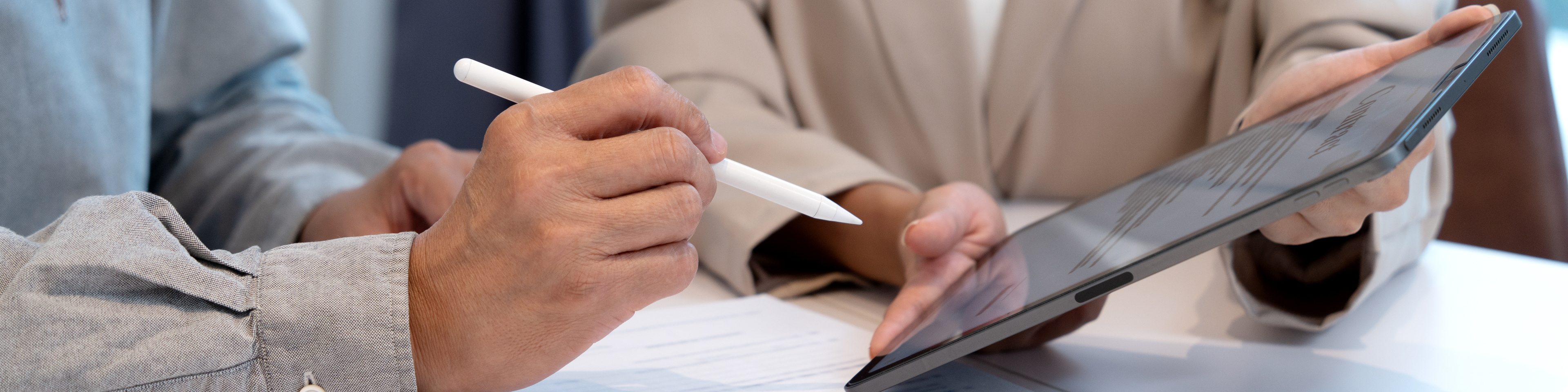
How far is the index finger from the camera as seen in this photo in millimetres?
309

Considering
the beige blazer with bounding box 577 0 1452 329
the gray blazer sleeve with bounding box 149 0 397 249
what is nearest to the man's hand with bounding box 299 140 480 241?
the gray blazer sleeve with bounding box 149 0 397 249

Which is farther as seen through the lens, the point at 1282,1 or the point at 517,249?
the point at 1282,1

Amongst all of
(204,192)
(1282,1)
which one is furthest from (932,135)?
(204,192)

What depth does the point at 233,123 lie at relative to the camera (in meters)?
→ 0.77

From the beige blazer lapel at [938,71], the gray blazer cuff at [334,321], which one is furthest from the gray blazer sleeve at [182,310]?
the beige blazer lapel at [938,71]

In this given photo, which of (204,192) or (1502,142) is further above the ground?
(204,192)

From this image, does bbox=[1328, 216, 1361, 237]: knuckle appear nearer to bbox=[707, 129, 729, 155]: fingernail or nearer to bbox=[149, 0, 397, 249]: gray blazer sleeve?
bbox=[707, 129, 729, 155]: fingernail

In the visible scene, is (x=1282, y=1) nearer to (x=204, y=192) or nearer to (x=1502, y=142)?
(x=1502, y=142)

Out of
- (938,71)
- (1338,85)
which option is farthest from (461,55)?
(1338,85)

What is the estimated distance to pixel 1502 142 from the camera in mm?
840

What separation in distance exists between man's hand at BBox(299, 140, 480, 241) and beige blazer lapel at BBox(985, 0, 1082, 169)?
19.3 inches

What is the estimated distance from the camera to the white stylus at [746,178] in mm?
341

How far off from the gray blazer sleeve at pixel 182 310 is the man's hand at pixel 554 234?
0.05 ft

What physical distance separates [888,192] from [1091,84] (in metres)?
0.28
